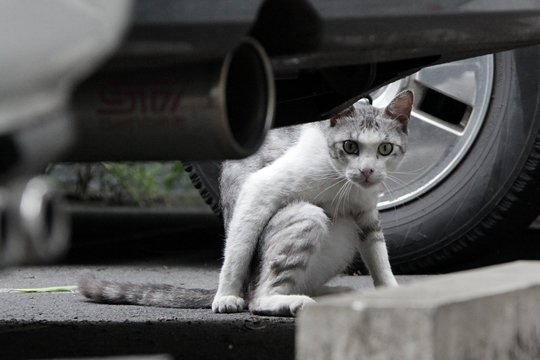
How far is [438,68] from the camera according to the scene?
4.79 m

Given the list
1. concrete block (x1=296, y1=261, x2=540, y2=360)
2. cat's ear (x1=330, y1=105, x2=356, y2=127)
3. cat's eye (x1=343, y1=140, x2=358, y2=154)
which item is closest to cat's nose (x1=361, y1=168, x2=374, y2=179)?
cat's eye (x1=343, y1=140, x2=358, y2=154)

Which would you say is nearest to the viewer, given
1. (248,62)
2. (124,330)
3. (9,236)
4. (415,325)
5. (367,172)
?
(9,236)

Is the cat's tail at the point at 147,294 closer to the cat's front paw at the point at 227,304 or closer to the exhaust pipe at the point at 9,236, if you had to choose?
the cat's front paw at the point at 227,304

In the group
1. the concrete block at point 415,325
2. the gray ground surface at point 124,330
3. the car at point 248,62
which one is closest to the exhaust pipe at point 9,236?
the car at point 248,62

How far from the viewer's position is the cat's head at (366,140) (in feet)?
13.2

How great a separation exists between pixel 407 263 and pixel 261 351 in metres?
1.84

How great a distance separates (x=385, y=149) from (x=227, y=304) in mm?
812

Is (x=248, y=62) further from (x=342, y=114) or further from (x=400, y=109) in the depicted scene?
(x=400, y=109)

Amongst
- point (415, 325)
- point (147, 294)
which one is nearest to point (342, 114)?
point (147, 294)

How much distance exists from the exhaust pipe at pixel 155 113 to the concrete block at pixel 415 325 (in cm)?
38

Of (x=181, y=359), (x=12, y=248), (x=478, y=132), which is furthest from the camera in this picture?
(x=478, y=132)

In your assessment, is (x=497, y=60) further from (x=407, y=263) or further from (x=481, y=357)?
(x=481, y=357)

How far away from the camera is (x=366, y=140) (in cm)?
406

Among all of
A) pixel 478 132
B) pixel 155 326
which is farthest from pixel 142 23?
pixel 478 132
